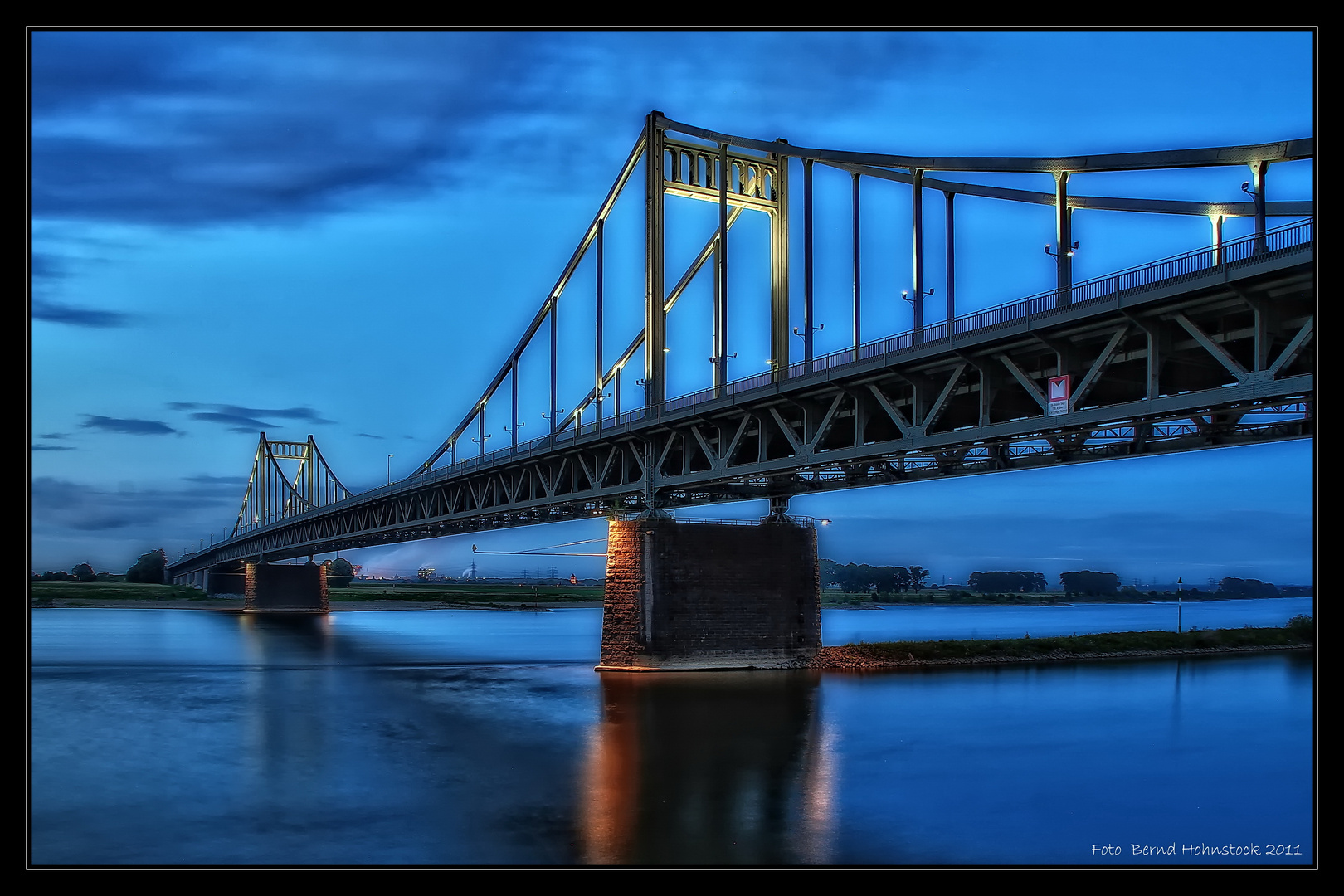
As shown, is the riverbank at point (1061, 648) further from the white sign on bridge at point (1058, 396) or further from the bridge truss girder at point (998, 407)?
the white sign on bridge at point (1058, 396)

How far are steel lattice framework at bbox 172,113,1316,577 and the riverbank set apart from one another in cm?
753

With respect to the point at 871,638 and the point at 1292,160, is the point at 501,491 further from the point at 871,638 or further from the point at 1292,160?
the point at 1292,160

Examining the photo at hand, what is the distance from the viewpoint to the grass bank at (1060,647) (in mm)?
44312

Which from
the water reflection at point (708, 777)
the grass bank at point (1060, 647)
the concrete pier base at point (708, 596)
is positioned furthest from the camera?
the grass bank at point (1060, 647)

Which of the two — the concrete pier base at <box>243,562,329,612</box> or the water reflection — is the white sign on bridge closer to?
the water reflection

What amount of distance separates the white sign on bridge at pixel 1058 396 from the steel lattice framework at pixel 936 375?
0.33ft

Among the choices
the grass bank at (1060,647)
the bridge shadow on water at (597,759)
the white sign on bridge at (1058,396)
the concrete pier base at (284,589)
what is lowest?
the concrete pier base at (284,589)

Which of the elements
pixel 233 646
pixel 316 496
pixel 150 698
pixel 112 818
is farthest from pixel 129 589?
pixel 112 818

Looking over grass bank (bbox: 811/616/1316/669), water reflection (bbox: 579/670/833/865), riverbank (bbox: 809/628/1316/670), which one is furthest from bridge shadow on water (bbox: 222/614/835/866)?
grass bank (bbox: 811/616/1316/669)

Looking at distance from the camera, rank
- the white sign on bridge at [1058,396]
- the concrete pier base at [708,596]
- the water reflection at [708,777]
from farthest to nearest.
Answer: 1. the concrete pier base at [708,596]
2. the white sign on bridge at [1058,396]
3. the water reflection at [708,777]

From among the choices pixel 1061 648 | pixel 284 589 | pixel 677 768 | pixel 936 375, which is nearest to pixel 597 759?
pixel 677 768

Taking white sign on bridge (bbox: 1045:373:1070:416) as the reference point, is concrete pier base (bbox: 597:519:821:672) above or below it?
below

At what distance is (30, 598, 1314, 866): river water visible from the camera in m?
18.7

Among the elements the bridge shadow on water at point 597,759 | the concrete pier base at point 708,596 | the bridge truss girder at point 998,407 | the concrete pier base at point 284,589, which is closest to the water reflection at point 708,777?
the bridge shadow on water at point 597,759
